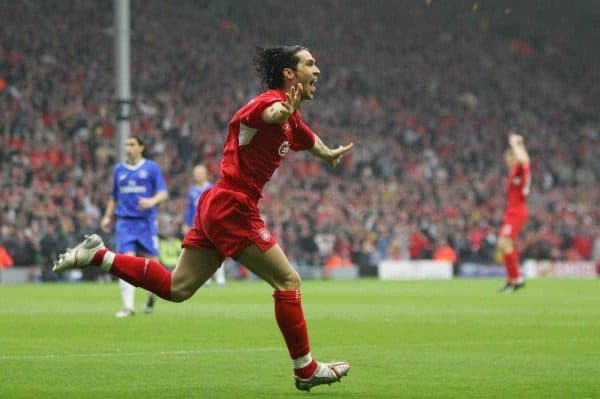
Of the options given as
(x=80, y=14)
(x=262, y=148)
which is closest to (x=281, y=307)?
(x=262, y=148)

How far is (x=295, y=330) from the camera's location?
802 centimetres

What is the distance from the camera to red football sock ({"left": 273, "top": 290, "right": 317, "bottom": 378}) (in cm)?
797

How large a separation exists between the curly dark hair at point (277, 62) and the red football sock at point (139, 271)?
1.44 metres

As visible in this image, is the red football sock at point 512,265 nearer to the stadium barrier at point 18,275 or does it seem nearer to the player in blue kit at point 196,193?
the player in blue kit at point 196,193

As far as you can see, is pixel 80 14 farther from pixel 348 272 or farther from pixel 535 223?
pixel 535 223

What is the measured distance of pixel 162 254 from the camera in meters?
29.9

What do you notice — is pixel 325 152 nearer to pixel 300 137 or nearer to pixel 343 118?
pixel 300 137

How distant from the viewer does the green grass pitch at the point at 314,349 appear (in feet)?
26.4

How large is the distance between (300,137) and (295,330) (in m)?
1.41

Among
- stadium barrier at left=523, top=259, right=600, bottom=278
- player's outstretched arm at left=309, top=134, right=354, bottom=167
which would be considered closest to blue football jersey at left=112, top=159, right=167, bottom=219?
player's outstretched arm at left=309, top=134, right=354, bottom=167

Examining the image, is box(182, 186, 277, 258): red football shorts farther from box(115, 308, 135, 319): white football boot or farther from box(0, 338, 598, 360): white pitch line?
box(115, 308, 135, 319): white football boot

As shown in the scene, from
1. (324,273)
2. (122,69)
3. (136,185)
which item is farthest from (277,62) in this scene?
(324,273)

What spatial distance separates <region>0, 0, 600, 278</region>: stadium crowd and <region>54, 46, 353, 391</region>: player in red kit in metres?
21.8

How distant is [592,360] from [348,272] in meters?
24.2
